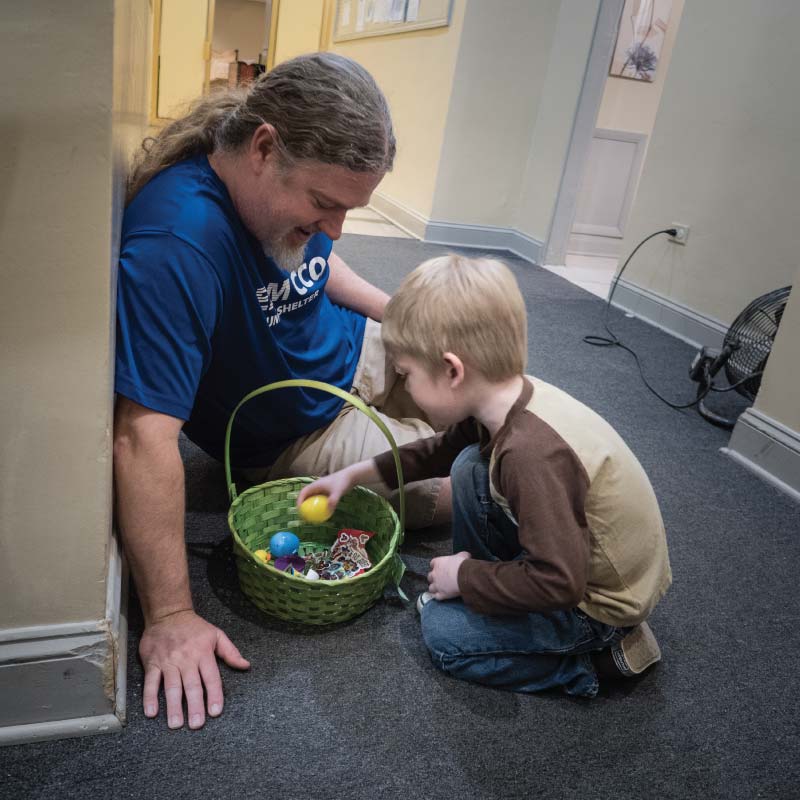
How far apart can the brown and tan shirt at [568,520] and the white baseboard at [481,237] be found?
3247 millimetres

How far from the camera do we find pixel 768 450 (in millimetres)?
1846

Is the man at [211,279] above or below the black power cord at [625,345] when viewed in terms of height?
above

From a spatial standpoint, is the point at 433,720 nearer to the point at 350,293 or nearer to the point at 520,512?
the point at 520,512

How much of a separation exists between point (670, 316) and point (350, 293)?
1939 millimetres

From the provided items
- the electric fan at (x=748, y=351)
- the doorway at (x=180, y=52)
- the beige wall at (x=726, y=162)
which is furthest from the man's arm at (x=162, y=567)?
the doorway at (x=180, y=52)

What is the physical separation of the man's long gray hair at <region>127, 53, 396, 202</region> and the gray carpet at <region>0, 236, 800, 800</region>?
0.66 meters

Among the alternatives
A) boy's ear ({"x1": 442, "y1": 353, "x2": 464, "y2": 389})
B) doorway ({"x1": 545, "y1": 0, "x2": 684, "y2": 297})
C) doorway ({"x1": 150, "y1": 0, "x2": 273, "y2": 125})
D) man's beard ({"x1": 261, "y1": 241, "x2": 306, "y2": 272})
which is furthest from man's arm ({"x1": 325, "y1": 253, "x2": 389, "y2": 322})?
doorway ({"x1": 150, "y1": 0, "x2": 273, "y2": 125})

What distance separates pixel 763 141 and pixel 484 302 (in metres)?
2.22

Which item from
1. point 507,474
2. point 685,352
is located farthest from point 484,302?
point 685,352

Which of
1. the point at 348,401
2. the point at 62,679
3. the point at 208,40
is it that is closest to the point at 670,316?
the point at 348,401

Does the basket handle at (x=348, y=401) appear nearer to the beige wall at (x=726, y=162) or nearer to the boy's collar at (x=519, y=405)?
the boy's collar at (x=519, y=405)

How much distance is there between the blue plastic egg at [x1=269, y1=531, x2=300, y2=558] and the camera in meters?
1.16

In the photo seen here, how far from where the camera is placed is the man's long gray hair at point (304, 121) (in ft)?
3.22

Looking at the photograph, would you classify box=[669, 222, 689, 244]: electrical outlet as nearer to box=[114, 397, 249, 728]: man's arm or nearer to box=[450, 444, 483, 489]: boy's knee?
box=[450, 444, 483, 489]: boy's knee
